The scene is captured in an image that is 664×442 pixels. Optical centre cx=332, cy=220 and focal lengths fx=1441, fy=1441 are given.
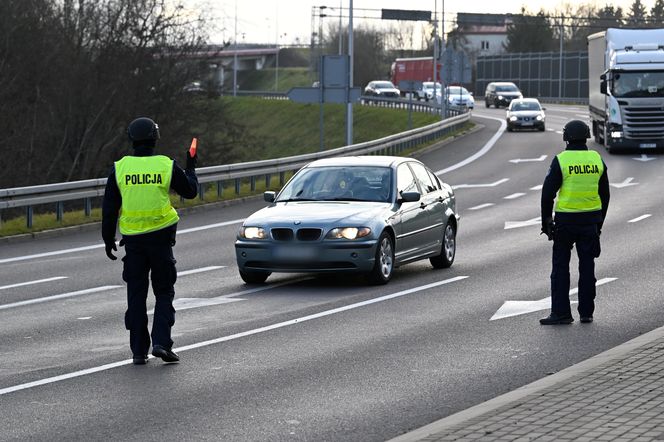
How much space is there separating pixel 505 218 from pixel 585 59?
259 feet

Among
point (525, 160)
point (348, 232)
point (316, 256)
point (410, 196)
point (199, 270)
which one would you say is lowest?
point (525, 160)

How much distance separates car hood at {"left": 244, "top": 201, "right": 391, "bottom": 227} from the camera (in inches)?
624

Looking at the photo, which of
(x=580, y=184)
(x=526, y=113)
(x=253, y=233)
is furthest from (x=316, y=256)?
(x=526, y=113)

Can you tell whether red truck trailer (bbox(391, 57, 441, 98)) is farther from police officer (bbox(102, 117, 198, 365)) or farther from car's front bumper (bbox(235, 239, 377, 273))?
police officer (bbox(102, 117, 198, 365))

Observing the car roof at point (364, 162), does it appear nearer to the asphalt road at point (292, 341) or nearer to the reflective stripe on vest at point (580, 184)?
the asphalt road at point (292, 341)

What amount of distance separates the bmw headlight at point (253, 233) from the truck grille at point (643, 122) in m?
28.0

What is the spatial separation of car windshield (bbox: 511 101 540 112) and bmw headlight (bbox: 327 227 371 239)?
44.0 metres

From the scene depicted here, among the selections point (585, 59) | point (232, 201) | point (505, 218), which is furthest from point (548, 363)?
point (585, 59)

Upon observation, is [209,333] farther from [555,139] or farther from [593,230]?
[555,139]

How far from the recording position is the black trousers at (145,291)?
34.9ft

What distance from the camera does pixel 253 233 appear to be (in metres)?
16.0

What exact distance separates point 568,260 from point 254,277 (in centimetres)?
451

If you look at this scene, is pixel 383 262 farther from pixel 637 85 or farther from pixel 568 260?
pixel 637 85

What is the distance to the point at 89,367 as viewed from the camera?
34.6ft
